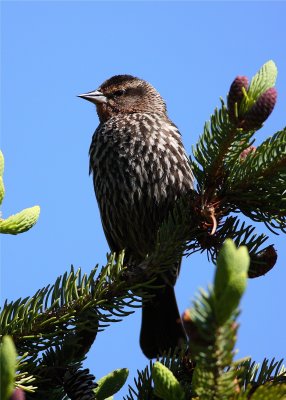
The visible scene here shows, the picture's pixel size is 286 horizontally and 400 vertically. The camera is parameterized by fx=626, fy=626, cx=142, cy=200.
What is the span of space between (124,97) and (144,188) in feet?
3.63

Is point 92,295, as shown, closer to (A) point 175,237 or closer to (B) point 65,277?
(B) point 65,277

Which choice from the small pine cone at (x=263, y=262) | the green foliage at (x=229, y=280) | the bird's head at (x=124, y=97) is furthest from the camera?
the bird's head at (x=124, y=97)

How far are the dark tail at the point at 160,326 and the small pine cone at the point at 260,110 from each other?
1596 mm

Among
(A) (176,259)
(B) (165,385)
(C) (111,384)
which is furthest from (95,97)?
(B) (165,385)

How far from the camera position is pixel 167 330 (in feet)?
10.1

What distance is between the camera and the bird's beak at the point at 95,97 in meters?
3.86

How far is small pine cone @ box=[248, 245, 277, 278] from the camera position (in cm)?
174

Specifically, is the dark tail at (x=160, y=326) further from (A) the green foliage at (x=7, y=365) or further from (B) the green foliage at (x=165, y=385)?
(A) the green foliage at (x=7, y=365)

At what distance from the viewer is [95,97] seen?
3.88 meters

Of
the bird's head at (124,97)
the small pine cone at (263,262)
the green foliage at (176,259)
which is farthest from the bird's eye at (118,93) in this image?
the small pine cone at (263,262)

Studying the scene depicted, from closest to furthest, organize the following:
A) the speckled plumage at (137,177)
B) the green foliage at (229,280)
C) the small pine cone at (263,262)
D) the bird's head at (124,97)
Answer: the green foliage at (229,280)
the small pine cone at (263,262)
the speckled plumage at (137,177)
the bird's head at (124,97)

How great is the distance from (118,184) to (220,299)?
2.37 meters

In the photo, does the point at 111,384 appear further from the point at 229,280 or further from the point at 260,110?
the point at 229,280

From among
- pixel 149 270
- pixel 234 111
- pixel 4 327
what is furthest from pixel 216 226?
pixel 4 327
